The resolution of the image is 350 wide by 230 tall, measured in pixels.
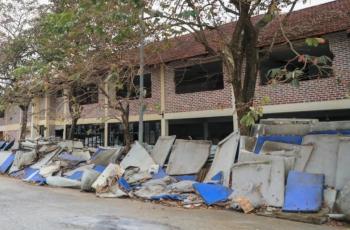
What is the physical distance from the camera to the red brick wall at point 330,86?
661 inches

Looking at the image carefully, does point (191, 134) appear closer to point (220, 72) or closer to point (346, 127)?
point (220, 72)

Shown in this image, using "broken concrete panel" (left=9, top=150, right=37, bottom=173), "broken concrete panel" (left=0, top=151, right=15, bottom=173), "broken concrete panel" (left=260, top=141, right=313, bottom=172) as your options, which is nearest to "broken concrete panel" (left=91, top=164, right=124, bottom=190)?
"broken concrete panel" (left=260, top=141, right=313, bottom=172)

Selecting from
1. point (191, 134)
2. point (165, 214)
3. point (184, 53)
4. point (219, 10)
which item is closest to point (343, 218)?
point (165, 214)

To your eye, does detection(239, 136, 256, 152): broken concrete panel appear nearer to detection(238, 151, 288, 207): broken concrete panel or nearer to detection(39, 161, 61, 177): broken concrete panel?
detection(238, 151, 288, 207): broken concrete panel

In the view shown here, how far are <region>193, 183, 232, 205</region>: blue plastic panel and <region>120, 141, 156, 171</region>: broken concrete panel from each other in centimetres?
353

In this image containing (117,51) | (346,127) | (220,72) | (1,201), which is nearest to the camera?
(346,127)

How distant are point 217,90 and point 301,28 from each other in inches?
225

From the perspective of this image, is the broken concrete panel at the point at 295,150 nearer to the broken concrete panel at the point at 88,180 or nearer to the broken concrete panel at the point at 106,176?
the broken concrete panel at the point at 106,176

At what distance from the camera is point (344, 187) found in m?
9.98

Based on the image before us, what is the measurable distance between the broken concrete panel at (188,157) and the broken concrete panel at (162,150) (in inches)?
17.8

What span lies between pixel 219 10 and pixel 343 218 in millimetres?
7274

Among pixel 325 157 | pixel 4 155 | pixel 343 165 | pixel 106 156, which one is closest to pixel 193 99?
pixel 106 156

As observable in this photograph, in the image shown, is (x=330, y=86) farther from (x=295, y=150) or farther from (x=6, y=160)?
(x=6, y=160)

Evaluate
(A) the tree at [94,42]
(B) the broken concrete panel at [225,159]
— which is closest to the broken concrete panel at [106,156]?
(A) the tree at [94,42]
